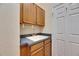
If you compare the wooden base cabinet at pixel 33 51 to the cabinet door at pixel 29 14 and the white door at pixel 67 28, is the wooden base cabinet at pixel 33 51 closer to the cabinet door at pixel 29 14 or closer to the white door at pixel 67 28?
→ the white door at pixel 67 28

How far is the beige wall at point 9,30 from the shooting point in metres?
0.76

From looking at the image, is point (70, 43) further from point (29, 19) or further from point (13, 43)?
point (29, 19)

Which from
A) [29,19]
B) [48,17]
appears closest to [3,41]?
[48,17]

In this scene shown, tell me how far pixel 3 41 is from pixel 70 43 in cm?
65

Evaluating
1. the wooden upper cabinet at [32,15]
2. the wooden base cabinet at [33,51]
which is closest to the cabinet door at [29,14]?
the wooden upper cabinet at [32,15]

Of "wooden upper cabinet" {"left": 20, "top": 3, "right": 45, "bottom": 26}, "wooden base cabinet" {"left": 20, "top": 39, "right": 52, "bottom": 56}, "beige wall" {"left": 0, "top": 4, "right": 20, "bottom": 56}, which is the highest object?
"wooden upper cabinet" {"left": 20, "top": 3, "right": 45, "bottom": 26}

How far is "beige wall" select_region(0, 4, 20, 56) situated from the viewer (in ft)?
2.51

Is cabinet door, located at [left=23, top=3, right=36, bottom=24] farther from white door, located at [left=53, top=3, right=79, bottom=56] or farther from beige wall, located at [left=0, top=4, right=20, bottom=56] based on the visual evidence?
beige wall, located at [left=0, top=4, right=20, bottom=56]

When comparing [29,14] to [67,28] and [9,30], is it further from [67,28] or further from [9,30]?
[9,30]

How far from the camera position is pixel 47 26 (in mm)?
1256

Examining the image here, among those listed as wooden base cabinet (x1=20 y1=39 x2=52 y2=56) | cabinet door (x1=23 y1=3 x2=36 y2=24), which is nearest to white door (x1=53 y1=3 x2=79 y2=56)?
wooden base cabinet (x1=20 y1=39 x2=52 y2=56)

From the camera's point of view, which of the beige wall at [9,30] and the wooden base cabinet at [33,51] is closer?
the beige wall at [9,30]

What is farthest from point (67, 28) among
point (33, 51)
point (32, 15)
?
point (32, 15)

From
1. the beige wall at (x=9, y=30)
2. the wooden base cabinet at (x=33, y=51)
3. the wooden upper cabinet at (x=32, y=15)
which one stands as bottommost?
the wooden base cabinet at (x=33, y=51)
